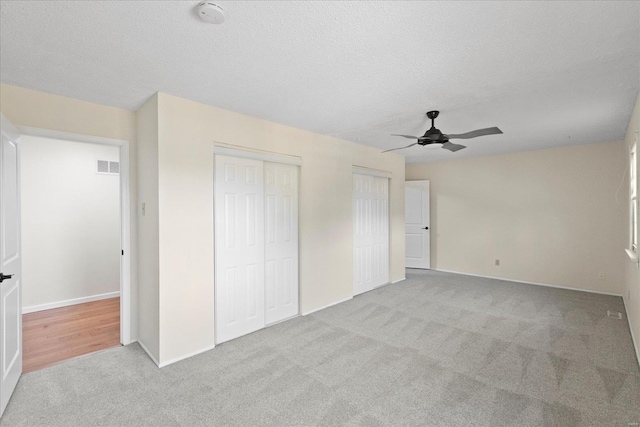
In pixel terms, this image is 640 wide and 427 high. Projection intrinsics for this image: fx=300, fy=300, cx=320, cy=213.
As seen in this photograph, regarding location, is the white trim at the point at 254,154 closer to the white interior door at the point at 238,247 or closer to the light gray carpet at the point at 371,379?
the white interior door at the point at 238,247

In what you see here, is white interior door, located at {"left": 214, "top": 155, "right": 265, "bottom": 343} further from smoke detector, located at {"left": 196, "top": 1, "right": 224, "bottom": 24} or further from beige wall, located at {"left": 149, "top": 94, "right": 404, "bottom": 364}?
smoke detector, located at {"left": 196, "top": 1, "right": 224, "bottom": 24}

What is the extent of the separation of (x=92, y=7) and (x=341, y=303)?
401 cm

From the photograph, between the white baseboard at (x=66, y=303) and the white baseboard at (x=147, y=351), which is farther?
the white baseboard at (x=66, y=303)

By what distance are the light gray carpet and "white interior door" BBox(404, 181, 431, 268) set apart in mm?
3083

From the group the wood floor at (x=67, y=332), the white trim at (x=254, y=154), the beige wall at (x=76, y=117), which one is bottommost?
the wood floor at (x=67, y=332)

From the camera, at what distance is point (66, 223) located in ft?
14.4

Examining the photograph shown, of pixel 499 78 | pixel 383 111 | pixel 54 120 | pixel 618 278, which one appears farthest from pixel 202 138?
pixel 618 278

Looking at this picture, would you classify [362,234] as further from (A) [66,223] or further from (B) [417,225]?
(A) [66,223]

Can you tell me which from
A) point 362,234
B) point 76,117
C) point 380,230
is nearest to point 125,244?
point 76,117

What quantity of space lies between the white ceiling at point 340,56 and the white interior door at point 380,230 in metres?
2.14

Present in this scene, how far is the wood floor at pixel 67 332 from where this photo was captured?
2.89 m

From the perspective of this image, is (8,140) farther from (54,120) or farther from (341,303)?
(341,303)

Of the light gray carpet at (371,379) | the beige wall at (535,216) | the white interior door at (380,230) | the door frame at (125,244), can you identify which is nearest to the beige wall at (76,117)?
the door frame at (125,244)

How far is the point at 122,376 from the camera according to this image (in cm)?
252
